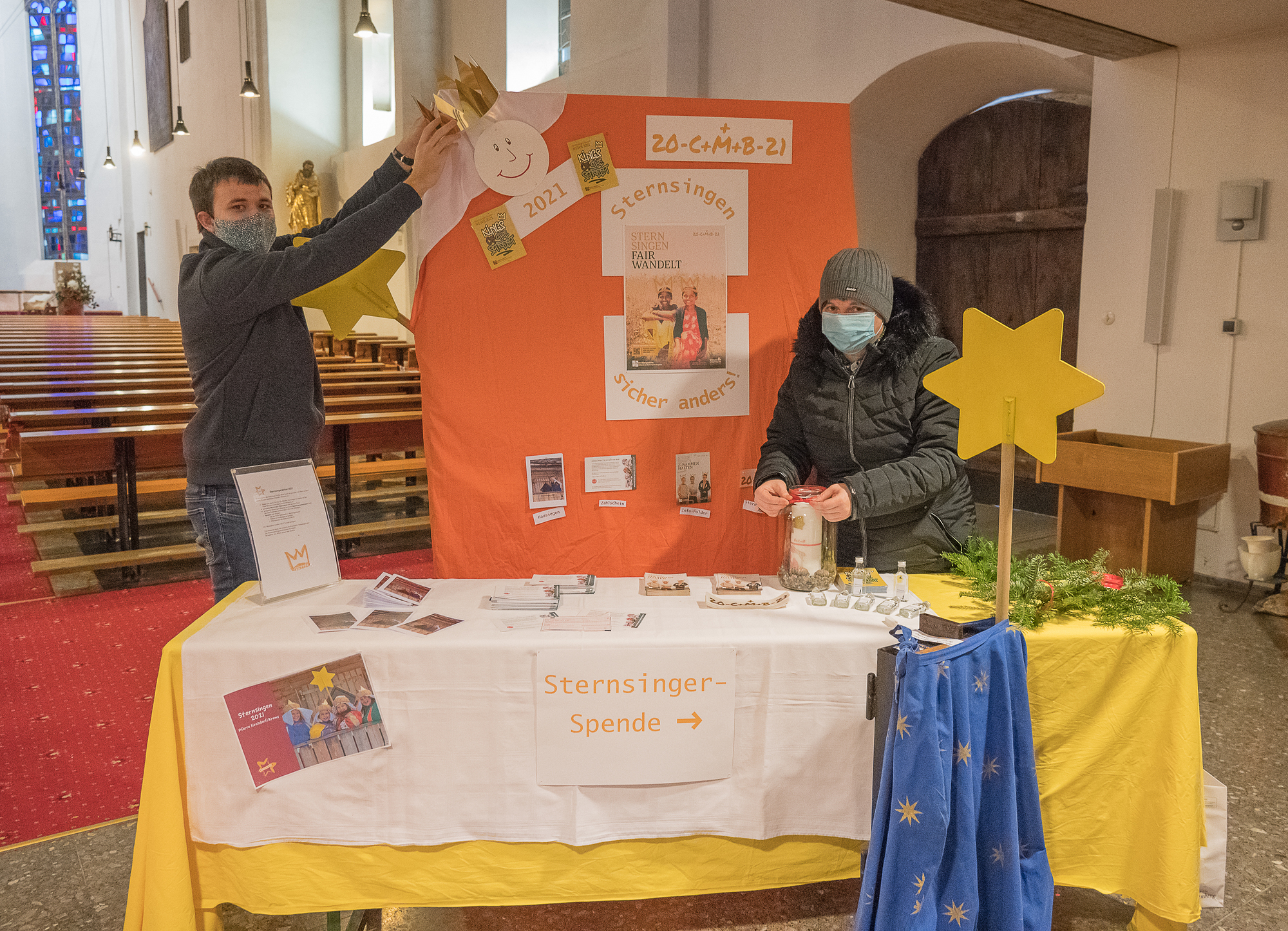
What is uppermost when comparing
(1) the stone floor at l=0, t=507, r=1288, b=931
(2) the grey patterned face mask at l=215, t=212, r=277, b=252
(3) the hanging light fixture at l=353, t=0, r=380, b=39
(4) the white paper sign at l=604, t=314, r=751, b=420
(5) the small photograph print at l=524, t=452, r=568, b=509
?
A: (3) the hanging light fixture at l=353, t=0, r=380, b=39

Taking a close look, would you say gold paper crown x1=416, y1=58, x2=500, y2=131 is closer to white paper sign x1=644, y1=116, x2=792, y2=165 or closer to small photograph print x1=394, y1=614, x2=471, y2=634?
white paper sign x1=644, y1=116, x2=792, y2=165

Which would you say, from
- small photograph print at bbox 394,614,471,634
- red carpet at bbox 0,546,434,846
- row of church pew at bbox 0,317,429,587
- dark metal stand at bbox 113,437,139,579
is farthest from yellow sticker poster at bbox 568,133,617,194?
dark metal stand at bbox 113,437,139,579

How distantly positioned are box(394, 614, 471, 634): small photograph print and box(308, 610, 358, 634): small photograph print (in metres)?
0.10

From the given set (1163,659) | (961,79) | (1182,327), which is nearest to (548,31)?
(961,79)

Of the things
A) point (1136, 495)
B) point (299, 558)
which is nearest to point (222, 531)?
point (299, 558)

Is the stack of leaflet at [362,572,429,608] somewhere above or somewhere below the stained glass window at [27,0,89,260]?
below

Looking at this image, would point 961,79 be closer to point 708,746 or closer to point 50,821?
point 708,746

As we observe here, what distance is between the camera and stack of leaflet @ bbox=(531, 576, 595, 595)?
2.15 m

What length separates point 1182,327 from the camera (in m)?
5.16

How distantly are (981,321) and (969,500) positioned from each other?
0.77m

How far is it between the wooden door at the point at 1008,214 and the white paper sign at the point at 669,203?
4.15 m

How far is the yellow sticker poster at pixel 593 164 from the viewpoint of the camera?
258cm

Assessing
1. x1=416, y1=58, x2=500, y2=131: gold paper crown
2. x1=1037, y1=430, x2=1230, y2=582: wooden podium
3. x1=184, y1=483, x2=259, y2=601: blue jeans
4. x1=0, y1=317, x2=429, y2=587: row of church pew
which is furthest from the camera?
x1=0, y1=317, x2=429, y2=587: row of church pew

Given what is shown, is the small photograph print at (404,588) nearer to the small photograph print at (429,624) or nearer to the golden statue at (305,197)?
the small photograph print at (429,624)
